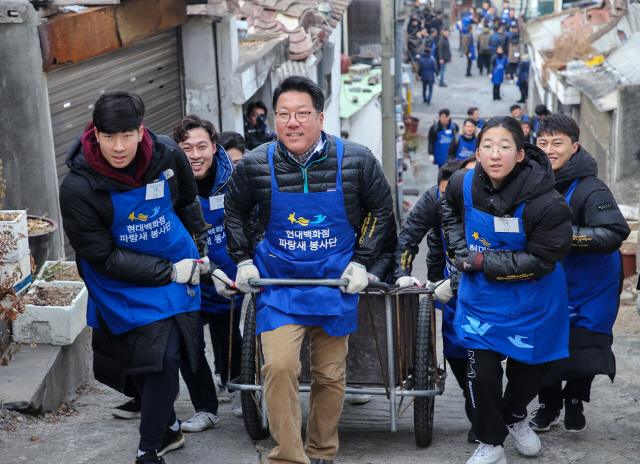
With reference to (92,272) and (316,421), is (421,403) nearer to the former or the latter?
(316,421)

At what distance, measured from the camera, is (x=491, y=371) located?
11.7ft

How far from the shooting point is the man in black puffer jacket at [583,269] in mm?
3893

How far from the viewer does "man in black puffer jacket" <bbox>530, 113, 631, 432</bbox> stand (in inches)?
153

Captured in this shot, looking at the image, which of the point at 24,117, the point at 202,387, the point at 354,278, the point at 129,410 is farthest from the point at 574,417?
the point at 24,117

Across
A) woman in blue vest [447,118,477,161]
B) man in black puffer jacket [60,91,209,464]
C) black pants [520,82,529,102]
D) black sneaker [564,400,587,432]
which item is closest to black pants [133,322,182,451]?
man in black puffer jacket [60,91,209,464]

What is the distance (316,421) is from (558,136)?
1908 millimetres

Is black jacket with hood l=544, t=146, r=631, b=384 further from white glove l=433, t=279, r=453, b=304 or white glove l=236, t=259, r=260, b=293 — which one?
white glove l=236, t=259, r=260, b=293

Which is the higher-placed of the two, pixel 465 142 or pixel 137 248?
pixel 137 248

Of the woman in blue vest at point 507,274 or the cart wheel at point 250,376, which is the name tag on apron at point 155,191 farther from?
the woman in blue vest at point 507,274

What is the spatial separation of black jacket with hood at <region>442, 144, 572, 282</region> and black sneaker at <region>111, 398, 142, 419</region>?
214 centimetres

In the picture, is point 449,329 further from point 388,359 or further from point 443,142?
point 443,142

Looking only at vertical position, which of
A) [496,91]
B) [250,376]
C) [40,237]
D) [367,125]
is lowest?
[496,91]

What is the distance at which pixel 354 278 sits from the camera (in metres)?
3.46

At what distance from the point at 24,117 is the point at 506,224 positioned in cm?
358
